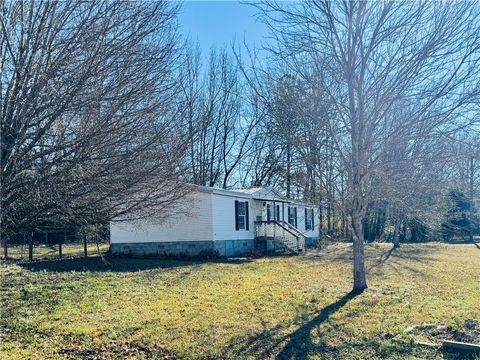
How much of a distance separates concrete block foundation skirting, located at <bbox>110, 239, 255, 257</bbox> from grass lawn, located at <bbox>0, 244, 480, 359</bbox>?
6.02m

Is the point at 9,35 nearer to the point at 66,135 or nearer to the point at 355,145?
the point at 66,135

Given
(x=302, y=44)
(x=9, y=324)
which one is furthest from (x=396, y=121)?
(x=9, y=324)

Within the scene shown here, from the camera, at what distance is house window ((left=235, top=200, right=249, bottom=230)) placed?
68.5 feet

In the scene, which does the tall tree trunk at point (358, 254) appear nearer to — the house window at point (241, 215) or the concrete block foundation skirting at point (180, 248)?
the concrete block foundation skirting at point (180, 248)

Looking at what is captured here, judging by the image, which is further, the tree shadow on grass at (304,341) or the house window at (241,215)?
the house window at (241,215)

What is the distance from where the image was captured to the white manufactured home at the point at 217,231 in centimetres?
1880

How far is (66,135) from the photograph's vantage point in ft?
14.9

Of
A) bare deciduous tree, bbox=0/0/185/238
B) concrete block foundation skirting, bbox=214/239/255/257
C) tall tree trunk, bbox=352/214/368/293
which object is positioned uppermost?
bare deciduous tree, bbox=0/0/185/238

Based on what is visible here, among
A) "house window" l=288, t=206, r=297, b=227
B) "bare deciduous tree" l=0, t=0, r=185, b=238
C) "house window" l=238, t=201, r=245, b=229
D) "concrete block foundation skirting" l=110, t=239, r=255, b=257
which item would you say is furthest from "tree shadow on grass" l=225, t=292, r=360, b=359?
"house window" l=288, t=206, r=297, b=227

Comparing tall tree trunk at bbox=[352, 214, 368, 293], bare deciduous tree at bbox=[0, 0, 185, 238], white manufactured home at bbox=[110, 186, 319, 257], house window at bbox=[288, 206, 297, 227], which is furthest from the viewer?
house window at bbox=[288, 206, 297, 227]

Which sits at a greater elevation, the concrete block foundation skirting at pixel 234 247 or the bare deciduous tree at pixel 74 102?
the bare deciduous tree at pixel 74 102

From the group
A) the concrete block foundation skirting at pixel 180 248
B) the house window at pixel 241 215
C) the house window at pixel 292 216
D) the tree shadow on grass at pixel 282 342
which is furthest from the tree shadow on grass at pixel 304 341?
the house window at pixel 292 216

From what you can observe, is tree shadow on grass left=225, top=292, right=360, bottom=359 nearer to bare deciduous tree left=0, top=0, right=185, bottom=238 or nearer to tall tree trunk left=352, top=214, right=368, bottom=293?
bare deciduous tree left=0, top=0, right=185, bottom=238

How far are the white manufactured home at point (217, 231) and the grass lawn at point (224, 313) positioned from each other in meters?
5.90
